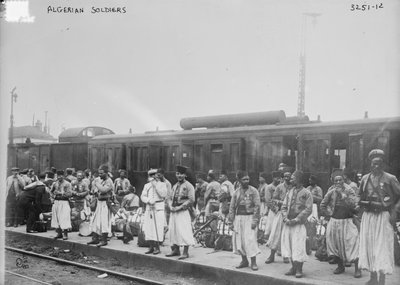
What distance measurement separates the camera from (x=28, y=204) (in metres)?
12.5

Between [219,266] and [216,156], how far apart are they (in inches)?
308

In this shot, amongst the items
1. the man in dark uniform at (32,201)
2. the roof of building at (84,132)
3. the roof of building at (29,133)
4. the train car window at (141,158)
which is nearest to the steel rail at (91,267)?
the man in dark uniform at (32,201)

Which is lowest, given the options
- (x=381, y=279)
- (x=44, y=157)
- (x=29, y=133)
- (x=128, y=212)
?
(x=381, y=279)

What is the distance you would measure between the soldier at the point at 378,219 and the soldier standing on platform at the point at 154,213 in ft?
13.4

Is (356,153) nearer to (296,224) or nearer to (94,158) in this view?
(296,224)

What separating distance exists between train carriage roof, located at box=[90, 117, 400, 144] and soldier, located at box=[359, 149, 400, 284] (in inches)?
218

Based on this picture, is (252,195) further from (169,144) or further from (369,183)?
(169,144)

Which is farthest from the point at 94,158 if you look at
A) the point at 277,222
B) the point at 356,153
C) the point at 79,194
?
the point at 277,222

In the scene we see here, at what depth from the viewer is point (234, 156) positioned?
592 inches

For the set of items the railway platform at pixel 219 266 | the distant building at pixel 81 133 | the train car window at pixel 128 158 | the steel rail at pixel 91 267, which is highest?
the distant building at pixel 81 133

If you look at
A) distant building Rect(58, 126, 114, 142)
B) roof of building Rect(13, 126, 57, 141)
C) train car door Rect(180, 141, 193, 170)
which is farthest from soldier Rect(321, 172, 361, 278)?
roof of building Rect(13, 126, 57, 141)

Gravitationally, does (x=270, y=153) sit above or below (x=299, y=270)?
above

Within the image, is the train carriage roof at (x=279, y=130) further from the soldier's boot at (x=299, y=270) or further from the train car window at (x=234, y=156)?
the soldier's boot at (x=299, y=270)

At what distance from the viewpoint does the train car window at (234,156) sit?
14883 mm
